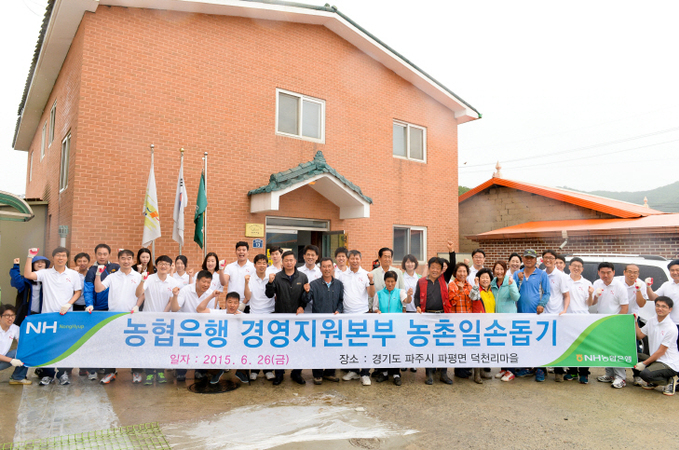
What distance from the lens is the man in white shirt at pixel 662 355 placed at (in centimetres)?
570

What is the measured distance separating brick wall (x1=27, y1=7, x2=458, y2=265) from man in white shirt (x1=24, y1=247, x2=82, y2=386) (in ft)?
7.04

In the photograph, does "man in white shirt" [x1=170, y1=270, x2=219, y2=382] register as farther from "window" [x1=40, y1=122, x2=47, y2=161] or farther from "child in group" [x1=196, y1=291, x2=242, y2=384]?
"window" [x1=40, y1=122, x2=47, y2=161]

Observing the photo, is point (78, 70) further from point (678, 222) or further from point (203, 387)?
point (678, 222)

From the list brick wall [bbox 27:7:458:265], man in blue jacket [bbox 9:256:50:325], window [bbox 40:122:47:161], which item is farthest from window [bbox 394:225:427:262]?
window [bbox 40:122:47:161]

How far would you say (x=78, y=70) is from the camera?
831cm

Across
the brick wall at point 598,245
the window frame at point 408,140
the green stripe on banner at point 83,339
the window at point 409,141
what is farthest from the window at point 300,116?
the brick wall at point 598,245

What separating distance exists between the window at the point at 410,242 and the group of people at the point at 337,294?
5.39m

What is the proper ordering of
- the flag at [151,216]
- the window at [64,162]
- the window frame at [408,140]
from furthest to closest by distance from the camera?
the window frame at [408,140] < the window at [64,162] < the flag at [151,216]

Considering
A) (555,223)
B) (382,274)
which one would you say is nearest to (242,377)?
(382,274)

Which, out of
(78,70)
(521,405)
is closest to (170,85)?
(78,70)

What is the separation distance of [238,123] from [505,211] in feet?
30.2

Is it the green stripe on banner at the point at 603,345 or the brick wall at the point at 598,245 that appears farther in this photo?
the brick wall at the point at 598,245

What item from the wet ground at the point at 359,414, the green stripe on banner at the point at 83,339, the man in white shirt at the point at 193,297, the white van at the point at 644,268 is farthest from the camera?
the white van at the point at 644,268

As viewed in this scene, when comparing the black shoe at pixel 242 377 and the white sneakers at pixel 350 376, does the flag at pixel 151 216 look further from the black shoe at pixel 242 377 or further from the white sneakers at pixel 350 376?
the white sneakers at pixel 350 376
